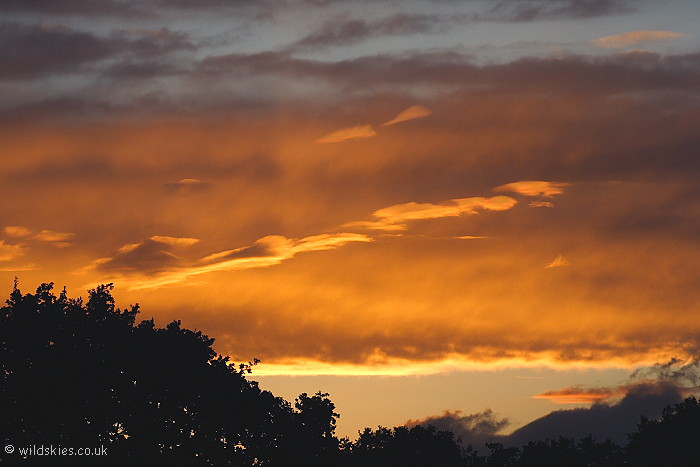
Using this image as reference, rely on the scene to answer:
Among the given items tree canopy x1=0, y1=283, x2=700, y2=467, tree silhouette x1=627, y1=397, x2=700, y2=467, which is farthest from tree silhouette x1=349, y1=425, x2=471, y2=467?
tree canopy x1=0, y1=283, x2=700, y2=467

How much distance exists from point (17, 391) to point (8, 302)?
6739 millimetres

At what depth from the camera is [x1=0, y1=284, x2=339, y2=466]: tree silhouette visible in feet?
213

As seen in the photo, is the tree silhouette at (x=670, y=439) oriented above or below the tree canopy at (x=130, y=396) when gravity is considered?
below

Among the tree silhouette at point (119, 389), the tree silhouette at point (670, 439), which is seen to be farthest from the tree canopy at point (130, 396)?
the tree silhouette at point (670, 439)

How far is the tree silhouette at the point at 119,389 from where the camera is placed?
6506 centimetres

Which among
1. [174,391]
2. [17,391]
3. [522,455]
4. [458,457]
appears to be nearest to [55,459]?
[17,391]

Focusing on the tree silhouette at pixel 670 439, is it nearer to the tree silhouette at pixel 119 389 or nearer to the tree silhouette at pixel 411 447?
the tree silhouette at pixel 411 447

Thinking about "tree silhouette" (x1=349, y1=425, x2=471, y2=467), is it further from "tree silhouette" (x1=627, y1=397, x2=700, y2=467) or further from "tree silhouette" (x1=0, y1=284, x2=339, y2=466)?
"tree silhouette" (x1=0, y1=284, x2=339, y2=466)

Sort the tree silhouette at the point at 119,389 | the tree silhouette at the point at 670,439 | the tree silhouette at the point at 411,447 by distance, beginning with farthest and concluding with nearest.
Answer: the tree silhouette at the point at 411,447
the tree silhouette at the point at 670,439
the tree silhouette at the point at 119,389

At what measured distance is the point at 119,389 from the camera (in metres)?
68.4

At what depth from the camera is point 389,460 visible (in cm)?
12238

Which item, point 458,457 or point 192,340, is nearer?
point 192,340

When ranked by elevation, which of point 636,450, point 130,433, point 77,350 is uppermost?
point 77,350

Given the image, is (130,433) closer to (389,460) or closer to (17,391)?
(17,391)
